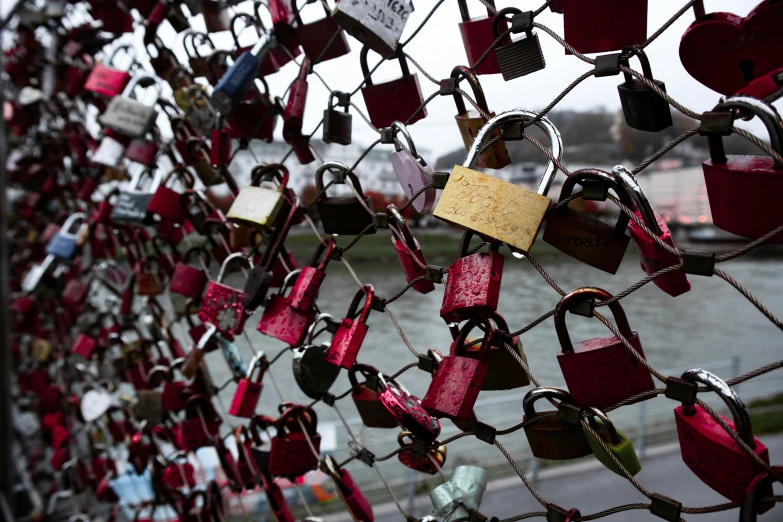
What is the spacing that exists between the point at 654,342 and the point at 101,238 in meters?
2.17

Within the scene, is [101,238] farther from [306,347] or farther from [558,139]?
[558,139]

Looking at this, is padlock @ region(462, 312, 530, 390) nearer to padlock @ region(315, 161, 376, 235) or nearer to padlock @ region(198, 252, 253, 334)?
padlock @ region(315, 161, 376, 235)

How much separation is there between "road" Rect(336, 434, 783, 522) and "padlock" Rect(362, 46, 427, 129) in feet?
7.68

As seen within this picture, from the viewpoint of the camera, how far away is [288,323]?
2.02ft

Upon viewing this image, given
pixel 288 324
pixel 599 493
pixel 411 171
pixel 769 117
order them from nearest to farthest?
pixel 769 117, pixel 411 171, pixel 288 324, pixel 599 493

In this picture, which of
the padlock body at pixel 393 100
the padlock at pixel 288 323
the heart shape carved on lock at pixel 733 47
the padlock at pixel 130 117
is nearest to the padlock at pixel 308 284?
the padlock at pixel 288 323

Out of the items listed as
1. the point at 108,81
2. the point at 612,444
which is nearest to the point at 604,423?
the point at 612,444

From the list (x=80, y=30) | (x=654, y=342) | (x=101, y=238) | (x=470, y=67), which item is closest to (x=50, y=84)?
(x=80, y=30)

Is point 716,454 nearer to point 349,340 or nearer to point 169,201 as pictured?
point 349,340

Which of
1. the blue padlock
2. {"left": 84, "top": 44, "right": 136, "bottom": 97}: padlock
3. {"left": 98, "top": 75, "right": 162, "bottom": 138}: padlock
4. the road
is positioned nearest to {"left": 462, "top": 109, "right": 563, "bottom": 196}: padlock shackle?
the blue padlock

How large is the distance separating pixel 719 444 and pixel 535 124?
0.22m

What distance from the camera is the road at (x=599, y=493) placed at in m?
2.74

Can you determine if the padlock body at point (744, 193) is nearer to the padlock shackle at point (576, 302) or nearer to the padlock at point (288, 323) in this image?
the padlock shackle at point (576, 302)

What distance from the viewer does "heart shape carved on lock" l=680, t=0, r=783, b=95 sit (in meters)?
0.32
